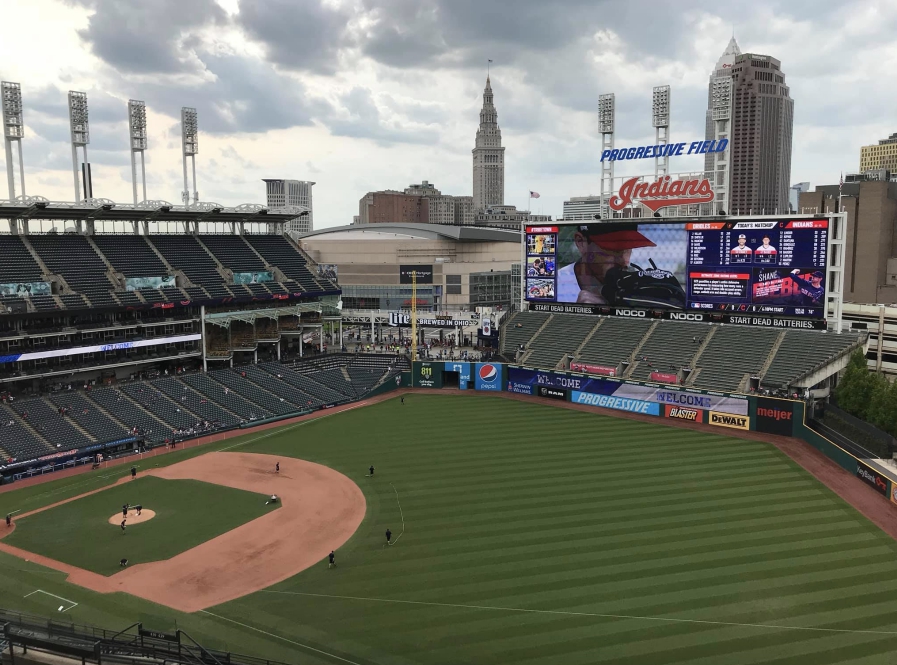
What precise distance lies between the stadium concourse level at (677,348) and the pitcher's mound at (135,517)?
3569cm

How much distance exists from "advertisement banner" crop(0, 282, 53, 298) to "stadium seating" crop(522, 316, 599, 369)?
1578 inches

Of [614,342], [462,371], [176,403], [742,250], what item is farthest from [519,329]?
[176,403]

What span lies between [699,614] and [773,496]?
13977 mm

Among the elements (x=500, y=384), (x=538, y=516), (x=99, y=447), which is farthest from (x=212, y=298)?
(x=538, y=516)

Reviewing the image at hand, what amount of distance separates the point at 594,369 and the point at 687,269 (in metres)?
11.5

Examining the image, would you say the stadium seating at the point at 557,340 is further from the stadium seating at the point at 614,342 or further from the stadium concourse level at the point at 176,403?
the stadium concourse level at the point at 176,403

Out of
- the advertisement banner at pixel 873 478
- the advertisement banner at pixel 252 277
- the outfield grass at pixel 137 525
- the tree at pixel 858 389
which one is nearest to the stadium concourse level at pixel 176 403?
the advertisement banner at pixel 252 277

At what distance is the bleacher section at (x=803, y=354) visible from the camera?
47812 millimetres

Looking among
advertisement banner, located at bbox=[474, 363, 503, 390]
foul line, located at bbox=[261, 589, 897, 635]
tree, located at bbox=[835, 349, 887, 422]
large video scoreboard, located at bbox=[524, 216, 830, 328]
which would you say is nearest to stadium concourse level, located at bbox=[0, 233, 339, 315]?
advertisement banner, located at bbox=[474, 363, 503, 390]

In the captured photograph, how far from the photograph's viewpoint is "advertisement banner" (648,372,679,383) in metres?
51.8

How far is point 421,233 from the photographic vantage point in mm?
89750

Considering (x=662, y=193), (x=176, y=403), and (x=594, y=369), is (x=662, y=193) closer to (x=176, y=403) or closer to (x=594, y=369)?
(x=594, y=369)

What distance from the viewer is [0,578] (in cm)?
2653

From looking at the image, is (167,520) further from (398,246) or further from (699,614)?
(398,246)
